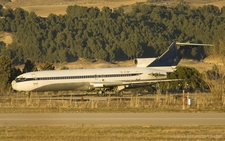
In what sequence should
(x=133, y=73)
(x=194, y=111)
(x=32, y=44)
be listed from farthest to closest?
(x=32, y=44) < (x=133, y=73) < (x=194, y=111)

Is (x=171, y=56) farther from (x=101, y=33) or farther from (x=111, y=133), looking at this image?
(x=101, y=33)

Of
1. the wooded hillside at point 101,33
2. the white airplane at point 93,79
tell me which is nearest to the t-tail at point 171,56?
the white airplane at point 93,79

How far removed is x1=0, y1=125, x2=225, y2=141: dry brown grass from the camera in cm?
2002

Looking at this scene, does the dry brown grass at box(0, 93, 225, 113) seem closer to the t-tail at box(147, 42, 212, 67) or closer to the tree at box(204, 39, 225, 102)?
the tree at box(204, 39, 225, 102)

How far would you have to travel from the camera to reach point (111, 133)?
69.8ft

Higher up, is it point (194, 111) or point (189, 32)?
point (189, 32)

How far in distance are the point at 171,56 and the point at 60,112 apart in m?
25.2

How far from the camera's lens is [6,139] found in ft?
65.4

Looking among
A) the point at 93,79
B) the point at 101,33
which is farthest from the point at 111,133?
the point at 101,33

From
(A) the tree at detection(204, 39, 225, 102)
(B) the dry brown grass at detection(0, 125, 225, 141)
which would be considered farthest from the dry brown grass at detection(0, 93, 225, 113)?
(B) the dry brown grass at detection(0, 125, 225, 141)

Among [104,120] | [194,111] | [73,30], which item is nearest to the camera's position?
[104,120]

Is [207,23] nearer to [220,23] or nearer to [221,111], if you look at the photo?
[220,23]

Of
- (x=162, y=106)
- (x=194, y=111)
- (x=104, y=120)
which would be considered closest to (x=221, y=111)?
(x=194, y=111)

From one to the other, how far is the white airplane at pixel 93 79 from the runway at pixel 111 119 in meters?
17.9
